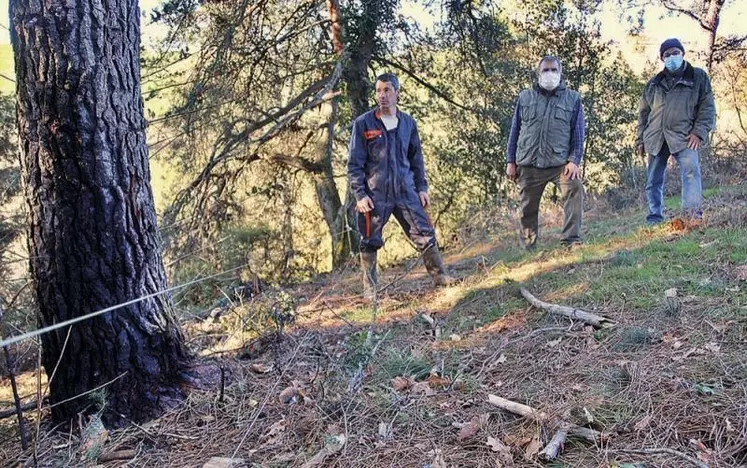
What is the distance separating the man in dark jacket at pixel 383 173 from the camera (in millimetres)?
4691

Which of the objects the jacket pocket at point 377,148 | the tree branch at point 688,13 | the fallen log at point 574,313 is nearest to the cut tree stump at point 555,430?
the fallen log at point 574,313

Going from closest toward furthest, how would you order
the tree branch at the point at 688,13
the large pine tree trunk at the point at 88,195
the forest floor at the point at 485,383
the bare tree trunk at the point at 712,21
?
1. the forest floor at the point at 485,383
2. the large pine tree trunk at the point at 88,195
3. the bare tree trunk at the point at 712,21
4. the tree branch at the point at 688,13

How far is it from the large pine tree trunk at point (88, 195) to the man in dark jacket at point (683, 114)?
5036mm

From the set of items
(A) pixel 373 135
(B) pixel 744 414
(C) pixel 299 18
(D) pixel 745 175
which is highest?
(C) pixel 299 18

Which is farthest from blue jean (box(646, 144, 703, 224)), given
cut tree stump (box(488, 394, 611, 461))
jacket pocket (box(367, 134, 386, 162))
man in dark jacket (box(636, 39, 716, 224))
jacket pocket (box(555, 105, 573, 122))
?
cut tree stump (box(488, 394, 611, 461))

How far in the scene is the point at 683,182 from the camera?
5.63 meters

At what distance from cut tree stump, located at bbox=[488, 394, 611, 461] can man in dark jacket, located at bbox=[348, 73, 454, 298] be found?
258 centimetres

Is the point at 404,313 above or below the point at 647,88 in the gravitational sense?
below

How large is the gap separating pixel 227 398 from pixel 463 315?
1940mm

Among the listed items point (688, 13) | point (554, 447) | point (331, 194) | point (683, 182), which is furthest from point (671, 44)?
point (688, 13)

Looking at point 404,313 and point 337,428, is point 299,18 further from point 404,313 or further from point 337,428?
point 337,428

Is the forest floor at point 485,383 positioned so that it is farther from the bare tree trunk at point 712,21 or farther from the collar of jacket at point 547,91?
the bare tree trunk at point 712,21

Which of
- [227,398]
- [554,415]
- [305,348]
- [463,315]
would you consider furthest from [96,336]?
[463,315]

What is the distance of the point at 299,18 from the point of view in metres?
7.91
